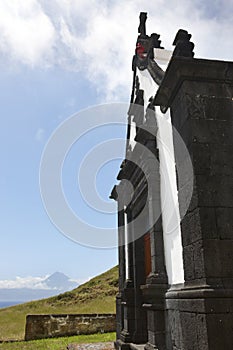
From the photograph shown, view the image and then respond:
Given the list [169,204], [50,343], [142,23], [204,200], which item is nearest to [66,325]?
[50,343]

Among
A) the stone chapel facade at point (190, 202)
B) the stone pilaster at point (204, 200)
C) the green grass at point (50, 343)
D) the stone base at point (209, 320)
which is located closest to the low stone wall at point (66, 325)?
the green grass at point (50, 343)

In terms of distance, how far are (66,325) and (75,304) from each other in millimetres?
6432

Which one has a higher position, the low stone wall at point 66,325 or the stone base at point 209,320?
the stone base at point 209,320

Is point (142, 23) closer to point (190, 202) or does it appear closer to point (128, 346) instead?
point (190, 202)

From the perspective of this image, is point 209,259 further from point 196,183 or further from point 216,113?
point 216,113

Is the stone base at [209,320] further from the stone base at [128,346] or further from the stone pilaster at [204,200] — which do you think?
the stone base at [128,346]

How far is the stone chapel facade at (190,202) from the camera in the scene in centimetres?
384

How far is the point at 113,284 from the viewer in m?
21.1

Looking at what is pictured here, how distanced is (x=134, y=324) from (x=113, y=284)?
522 inches

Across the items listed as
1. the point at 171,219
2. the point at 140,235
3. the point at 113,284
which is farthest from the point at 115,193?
the point at 113,284

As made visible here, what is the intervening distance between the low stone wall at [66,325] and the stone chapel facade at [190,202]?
776 centimetres

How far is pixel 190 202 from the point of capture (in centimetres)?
434

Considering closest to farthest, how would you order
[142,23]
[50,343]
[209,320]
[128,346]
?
[209,320] < [128,346] < [142,23] < [50,343]

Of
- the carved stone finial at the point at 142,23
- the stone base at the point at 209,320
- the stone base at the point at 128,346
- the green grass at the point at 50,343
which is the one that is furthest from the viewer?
the carved stone finial at the point at 142,23
